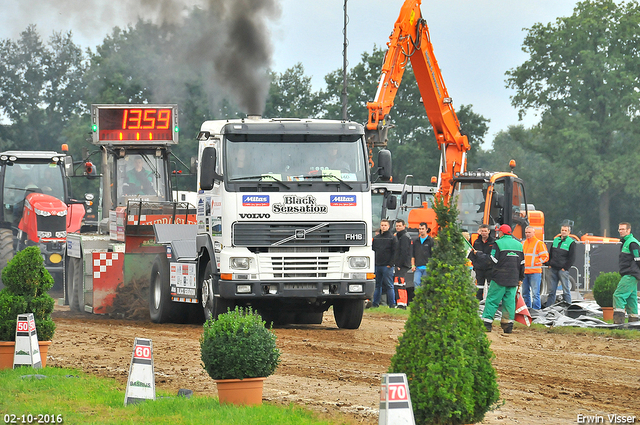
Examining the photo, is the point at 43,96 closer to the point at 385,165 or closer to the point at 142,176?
the point at 142,176

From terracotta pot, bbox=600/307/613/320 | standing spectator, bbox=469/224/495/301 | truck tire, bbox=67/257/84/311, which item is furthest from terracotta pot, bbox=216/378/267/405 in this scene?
terracotta pot, bbox=600/307/613/320

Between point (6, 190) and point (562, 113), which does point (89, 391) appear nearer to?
point (6, 190)

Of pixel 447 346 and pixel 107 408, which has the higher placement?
pixel 447 346

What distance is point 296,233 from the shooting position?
13.6 m

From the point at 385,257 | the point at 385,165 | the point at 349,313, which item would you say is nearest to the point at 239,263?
the point at 349,313

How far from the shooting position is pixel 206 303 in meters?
14.6

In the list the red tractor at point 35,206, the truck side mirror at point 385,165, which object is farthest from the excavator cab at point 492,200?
the red tractor at point 35,206

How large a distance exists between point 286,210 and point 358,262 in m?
1.42

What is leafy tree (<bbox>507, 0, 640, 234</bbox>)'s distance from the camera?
58.8 metres

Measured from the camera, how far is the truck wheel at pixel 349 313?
50.0 ft

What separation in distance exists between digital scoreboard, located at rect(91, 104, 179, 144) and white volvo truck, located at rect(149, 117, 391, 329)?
15.6 feet

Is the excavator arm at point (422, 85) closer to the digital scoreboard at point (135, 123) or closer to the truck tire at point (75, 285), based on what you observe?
the digital scoreboard at point (135, 123)

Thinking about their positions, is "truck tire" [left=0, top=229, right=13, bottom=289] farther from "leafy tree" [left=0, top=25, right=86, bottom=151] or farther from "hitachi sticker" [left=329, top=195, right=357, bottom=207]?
"leafy tree" [left=0, top=25, right=86, bottom=151]

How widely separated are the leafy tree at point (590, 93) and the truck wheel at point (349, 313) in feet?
152
